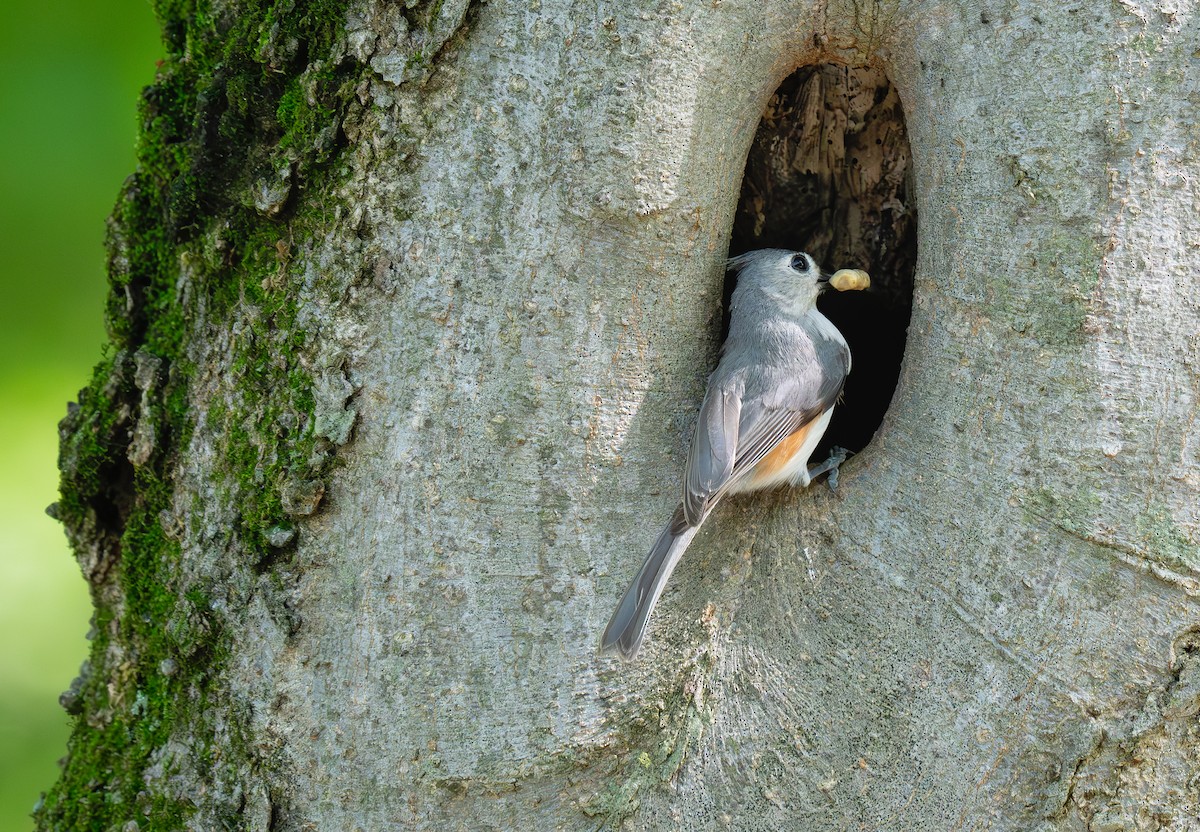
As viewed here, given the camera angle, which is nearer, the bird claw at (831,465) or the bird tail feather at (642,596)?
the bird tail feather at (642,596)

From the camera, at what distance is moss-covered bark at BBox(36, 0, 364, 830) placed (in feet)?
5.87

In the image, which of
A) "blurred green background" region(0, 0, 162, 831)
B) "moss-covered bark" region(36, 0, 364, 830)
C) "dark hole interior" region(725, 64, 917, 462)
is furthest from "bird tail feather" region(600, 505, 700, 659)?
"blurred green background" region(0, 0, 162, 831)

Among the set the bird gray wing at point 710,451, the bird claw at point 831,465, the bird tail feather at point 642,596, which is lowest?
the bird claw at point 831,465

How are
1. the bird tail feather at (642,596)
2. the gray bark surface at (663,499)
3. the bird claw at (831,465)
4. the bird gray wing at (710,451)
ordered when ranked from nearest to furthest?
the gray bark surface at (663,499), the bird tail feather at (642,596), the bird gray wing at (710,451), the bird claw at (831,465)

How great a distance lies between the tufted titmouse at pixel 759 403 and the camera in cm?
184

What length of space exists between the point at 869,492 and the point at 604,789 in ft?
2.53

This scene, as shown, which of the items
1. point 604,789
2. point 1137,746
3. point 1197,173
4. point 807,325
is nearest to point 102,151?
point 807,325

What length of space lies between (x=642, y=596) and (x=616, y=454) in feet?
0.88

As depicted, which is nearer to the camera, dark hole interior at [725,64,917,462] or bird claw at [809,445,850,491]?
bird claw at [809,445,850,491]

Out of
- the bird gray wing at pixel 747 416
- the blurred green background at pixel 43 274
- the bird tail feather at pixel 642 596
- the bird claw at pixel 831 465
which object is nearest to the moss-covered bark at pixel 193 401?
the bird tail feather at pixel 642 596

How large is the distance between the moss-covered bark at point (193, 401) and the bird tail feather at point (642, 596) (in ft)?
1.96

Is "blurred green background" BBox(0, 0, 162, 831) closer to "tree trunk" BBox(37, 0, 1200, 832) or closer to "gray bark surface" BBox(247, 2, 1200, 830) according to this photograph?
"tree trunk" BBox(37, 0, 1200, 832)

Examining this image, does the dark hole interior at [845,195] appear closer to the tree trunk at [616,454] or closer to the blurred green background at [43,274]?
the tree trunk at [616,454]

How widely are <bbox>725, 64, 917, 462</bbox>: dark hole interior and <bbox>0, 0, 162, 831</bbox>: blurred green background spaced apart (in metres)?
1.87
